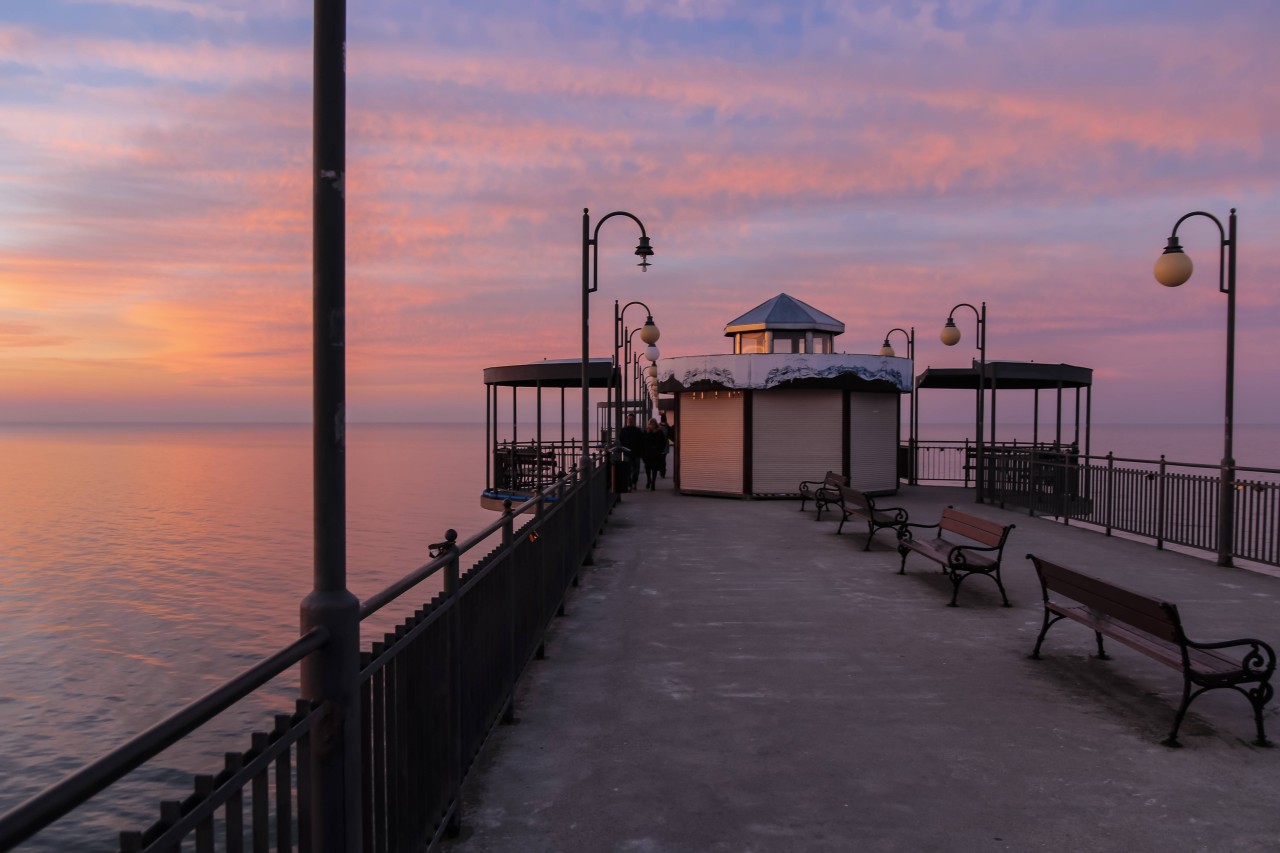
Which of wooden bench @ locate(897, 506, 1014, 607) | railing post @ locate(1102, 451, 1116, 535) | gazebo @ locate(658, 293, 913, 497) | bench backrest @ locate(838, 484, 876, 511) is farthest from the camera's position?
gazebo @ locate(658, 293, 913, 497)

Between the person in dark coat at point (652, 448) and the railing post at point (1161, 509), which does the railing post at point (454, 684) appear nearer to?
the railing post at point (1161, 509)

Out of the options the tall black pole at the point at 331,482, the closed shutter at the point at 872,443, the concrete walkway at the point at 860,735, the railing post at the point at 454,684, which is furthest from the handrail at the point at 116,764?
the closed shutter at the point at 872,443

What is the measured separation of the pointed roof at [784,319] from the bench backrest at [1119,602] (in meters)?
17.0

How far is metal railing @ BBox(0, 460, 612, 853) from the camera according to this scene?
1830 mm

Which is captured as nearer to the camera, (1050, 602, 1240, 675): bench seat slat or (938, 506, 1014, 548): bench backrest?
(1050, 602, 1240, 675): bench seat slat

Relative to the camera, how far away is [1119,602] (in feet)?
20.0

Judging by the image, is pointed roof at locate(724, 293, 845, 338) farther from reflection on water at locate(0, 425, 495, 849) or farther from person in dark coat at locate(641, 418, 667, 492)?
reflection on water at locate(0, 425, 495, 849)

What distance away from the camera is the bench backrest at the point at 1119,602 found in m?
5.49

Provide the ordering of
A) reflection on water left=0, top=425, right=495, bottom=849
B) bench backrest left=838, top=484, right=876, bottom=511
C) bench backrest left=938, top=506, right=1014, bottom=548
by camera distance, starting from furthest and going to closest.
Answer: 1. bench backrest left=838, top=484, right=876, bottom=511
2. reflection on water left=0, top=425, right=495, bottom=849
3. bench backrest left=938, top=506, right=1014, bottom=548

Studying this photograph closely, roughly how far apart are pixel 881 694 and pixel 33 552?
34.8 metres

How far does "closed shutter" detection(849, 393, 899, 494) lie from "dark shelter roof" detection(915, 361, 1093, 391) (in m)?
2.90

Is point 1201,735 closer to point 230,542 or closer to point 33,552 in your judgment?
point 230,542

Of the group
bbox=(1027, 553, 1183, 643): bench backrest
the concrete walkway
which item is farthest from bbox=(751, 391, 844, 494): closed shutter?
bbox=(1027, 553, 1183, 643): bench backrest

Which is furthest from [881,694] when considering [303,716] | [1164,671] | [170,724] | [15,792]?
[15,792]
